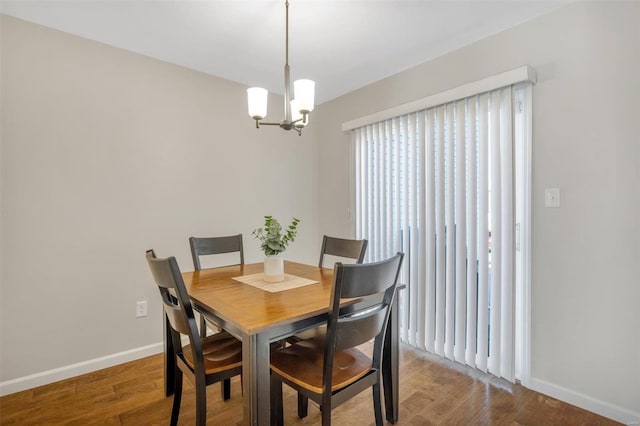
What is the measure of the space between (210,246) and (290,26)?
1606 millimetres

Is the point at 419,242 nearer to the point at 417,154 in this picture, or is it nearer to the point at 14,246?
the point at 417,154

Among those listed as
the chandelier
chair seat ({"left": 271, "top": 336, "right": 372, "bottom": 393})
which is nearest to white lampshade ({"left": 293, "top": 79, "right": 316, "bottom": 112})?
the chandelier

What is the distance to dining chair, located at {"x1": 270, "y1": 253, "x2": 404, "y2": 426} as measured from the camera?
1199 millimetres

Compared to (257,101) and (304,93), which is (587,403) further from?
(257,101)

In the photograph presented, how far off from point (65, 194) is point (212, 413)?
1.74 metres

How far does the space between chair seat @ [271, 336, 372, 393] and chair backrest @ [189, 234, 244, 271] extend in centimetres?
96

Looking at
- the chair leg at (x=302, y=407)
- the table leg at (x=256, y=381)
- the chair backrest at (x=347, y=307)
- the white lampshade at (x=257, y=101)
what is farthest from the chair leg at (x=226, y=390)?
the white lampshade at (x=257, y=101)

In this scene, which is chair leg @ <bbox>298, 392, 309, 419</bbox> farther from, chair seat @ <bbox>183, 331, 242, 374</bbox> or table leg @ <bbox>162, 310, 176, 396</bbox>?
table leg @ <bbox>162, 310, 176, 396</bbox>

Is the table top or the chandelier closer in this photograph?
the table top

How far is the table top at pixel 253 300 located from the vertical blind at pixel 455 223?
97 cm

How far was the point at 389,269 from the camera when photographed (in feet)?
4.25

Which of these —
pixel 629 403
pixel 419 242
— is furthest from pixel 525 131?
pixel 629 403

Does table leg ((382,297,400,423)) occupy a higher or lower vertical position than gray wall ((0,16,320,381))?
lower

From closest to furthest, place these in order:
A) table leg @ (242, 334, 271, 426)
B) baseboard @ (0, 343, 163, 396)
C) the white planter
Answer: table leg @ (242, 334, 271, 426), the white planter, baseboard @ (0, 343, 163, 396)
